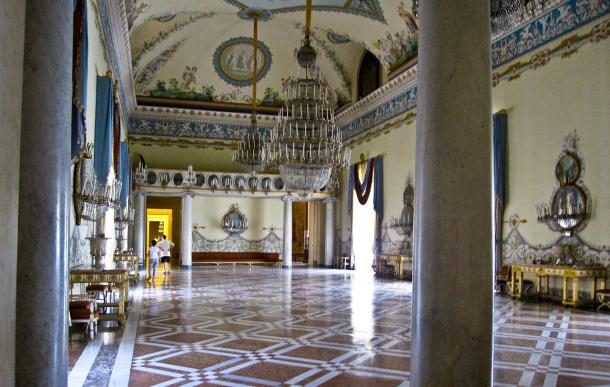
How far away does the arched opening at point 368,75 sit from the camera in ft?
64.9

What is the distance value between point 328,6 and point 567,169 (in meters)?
8.82

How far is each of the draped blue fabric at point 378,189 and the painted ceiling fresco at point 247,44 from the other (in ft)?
10.1

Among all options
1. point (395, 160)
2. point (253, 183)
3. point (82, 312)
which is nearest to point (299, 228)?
point (253, 183)

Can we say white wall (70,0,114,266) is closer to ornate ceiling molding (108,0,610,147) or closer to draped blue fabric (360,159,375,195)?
ornate ceiling molding (108,0,610,147)

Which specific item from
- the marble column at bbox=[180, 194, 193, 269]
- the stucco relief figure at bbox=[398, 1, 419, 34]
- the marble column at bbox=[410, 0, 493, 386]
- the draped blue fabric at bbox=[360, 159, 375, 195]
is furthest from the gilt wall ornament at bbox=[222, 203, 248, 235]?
the marble column at bbox=[410, 0, 493, 386]

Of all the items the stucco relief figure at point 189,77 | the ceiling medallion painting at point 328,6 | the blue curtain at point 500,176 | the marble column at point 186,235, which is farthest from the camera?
the stucco relief figure at point 189,77

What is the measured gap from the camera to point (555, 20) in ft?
36.8

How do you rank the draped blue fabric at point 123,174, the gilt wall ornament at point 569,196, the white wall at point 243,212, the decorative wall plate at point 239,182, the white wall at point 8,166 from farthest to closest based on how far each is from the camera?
the white wall at point 243,212 → the decorative wall plate at point 239,182 → the draped blue fabric at point 123,174 → the gilt wall ornament at point 569,196 → the white wall at point 8,166

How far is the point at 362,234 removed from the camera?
21.0 metres

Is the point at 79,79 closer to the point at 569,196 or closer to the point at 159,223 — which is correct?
the point at 569,196

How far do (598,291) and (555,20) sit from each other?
552 centimetres

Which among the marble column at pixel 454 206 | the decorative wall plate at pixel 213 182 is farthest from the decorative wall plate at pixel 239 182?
the marble column at pixel 454 206

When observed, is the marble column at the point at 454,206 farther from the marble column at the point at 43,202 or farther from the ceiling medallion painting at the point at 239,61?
the ceiling medallion painting at the point at 239,61

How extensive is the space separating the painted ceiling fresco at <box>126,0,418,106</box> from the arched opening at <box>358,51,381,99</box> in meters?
0.45
